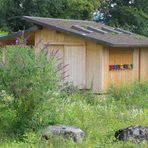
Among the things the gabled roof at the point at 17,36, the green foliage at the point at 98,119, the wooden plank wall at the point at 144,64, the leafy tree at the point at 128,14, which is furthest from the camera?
the leafy tree at the point at 128,14

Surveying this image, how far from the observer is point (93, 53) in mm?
24781

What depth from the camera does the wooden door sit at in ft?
82.4

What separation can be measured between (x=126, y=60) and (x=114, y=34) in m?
1.64

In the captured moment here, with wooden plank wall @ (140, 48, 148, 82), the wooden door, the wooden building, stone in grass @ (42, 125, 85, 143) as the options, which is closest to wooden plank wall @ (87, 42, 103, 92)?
the wooden building

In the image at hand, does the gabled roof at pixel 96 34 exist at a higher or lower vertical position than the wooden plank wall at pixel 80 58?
higher

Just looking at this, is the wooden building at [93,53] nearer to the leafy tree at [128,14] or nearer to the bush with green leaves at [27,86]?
the bush with green leaves at [27,86]

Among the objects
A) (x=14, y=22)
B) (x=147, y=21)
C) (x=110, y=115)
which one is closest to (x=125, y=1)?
(x=147, y=21)

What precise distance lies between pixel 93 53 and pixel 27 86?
1398 cm

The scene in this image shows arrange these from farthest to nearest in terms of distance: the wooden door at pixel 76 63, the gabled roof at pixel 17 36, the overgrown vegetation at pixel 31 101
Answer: the gabled roof at pixel 17 36 < the wooden door at pixel 76 63 < the overgrown vegetation at pixel 31 101

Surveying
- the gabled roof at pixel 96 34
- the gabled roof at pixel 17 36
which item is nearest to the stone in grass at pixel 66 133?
the gabled roof at pixel 96 34

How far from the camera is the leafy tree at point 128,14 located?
4941cm

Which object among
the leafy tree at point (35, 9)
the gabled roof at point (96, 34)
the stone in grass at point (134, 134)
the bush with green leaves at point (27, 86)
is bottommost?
the stone in grass at point (134, 134)

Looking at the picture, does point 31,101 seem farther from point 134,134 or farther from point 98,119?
point 98,119

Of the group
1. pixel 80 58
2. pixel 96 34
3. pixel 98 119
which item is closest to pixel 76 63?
pixel 80 58
